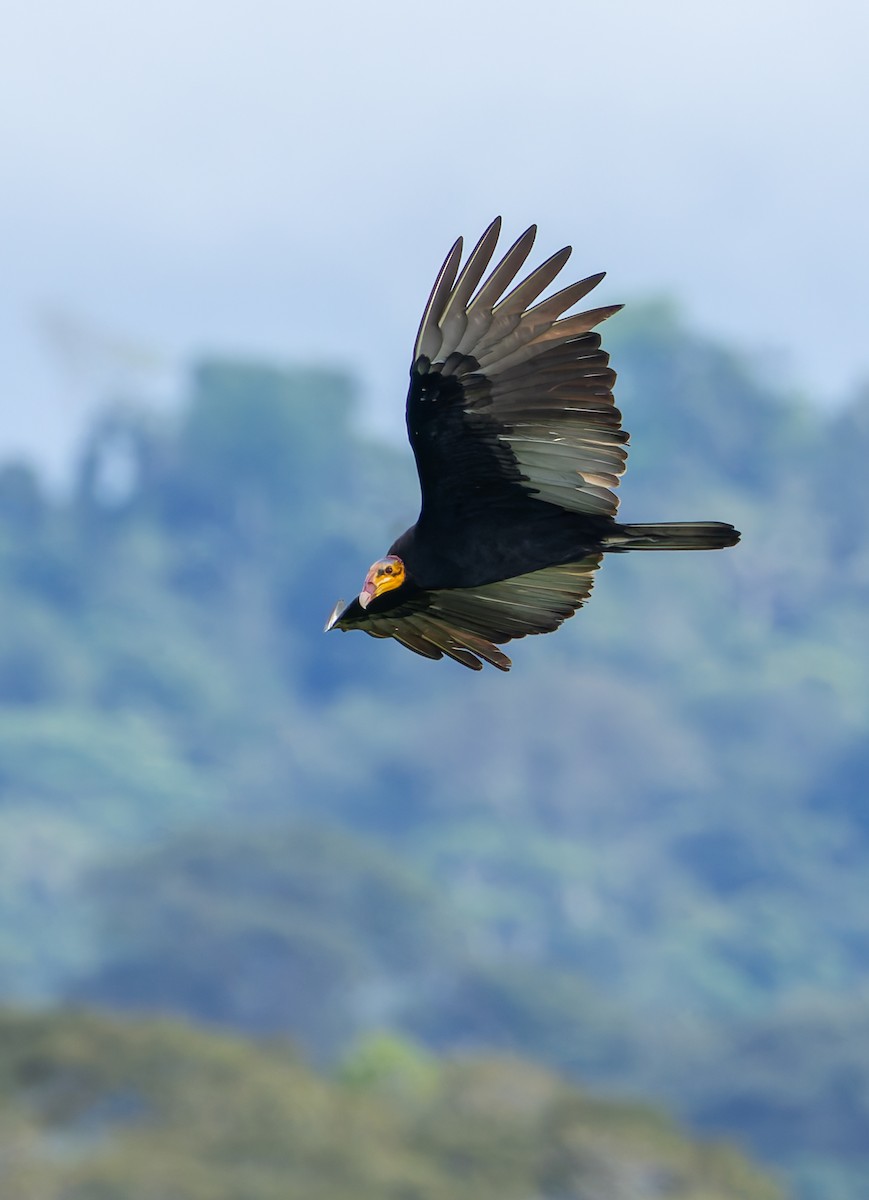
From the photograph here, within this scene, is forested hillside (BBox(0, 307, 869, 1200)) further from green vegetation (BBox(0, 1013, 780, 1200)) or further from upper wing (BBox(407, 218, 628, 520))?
upper wing (BBox(407, 218, 628, 520))

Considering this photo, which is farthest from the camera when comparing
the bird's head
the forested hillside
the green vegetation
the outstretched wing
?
the forested hillside

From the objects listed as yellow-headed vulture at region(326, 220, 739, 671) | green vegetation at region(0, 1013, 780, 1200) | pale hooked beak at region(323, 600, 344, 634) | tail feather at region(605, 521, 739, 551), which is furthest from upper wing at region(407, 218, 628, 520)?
green vegetation at region(0, 1013, 780, 1200)

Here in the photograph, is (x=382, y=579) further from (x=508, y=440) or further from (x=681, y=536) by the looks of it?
(x=681, y=536)

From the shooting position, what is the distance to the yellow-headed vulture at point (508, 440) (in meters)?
9.44

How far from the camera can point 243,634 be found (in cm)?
16600

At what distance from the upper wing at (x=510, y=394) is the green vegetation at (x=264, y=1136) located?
37406mm

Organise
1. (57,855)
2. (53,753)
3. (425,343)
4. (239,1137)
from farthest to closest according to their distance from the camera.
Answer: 1. (53,753)
2. (57,855)
3. (239,1137)
4. (425,343)

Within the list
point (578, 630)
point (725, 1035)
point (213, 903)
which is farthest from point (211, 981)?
point (578, 630)

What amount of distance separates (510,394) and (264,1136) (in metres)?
42.9

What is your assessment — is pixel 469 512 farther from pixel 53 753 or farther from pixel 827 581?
pixel 827 581

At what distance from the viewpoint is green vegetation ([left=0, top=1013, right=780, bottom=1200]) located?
47000 mm

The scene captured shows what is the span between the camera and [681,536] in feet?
31.2

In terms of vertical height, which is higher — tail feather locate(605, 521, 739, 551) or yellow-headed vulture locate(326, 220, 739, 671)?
yellow-headed vulture locate(326, 220, 739, 671)

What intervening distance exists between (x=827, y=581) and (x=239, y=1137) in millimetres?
116643
